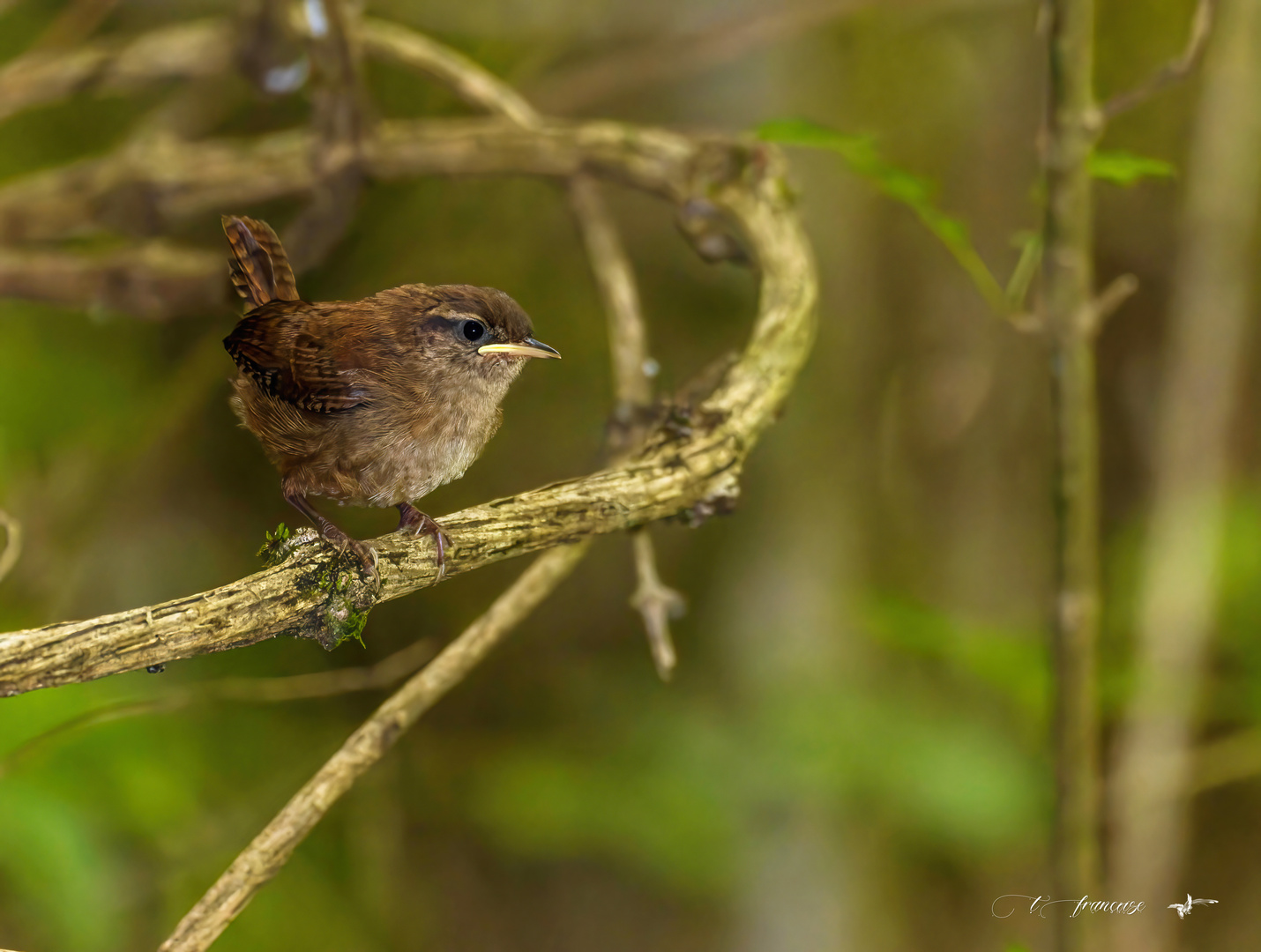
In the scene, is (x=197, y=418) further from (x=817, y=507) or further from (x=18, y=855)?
(x=817, y=507)

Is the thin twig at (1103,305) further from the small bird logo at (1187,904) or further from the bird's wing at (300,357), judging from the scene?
the small bird logo at (1187,904)

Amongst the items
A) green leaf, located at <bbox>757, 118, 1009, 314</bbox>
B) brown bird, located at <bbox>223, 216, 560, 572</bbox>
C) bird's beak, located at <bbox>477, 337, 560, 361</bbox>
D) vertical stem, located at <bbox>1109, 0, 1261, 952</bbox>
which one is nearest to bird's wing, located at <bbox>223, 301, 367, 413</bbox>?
brown bird, located at <bbox>223, 216, 560, 572</bbox>

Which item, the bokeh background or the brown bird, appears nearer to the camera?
the brown bird

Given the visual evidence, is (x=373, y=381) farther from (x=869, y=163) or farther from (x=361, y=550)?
(x=869, y=163)

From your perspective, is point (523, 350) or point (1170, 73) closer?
point (523, 350)

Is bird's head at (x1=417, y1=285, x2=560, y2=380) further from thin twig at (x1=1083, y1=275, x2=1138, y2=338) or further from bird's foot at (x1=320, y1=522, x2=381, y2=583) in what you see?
thin twig at (x1=1083, y1=275, x2=1138, y2=338)

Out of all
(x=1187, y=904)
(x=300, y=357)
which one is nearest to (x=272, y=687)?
(x=300, y=357)
